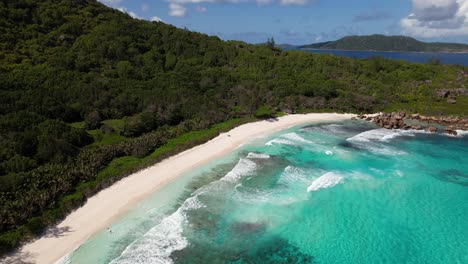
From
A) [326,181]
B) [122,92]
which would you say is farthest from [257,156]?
[122,92]

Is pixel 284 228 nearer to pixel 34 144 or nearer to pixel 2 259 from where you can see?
pixel 2 259

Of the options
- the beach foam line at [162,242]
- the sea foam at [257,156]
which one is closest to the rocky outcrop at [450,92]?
the sea foam at [257,156]

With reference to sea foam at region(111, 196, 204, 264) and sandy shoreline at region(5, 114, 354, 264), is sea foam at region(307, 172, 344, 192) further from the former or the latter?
sea foam at region(111, 196, 204, 264)

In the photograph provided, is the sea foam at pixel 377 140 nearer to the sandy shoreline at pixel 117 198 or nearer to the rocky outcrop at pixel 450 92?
the sandy shoreline at pixel 117 198

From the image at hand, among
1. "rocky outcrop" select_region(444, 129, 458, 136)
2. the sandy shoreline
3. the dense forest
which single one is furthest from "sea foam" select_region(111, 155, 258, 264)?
"rocky outcrop" select_region(444, 129, 458, 136)

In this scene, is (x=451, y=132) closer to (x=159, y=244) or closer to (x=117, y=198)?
(x=159, y=244)
